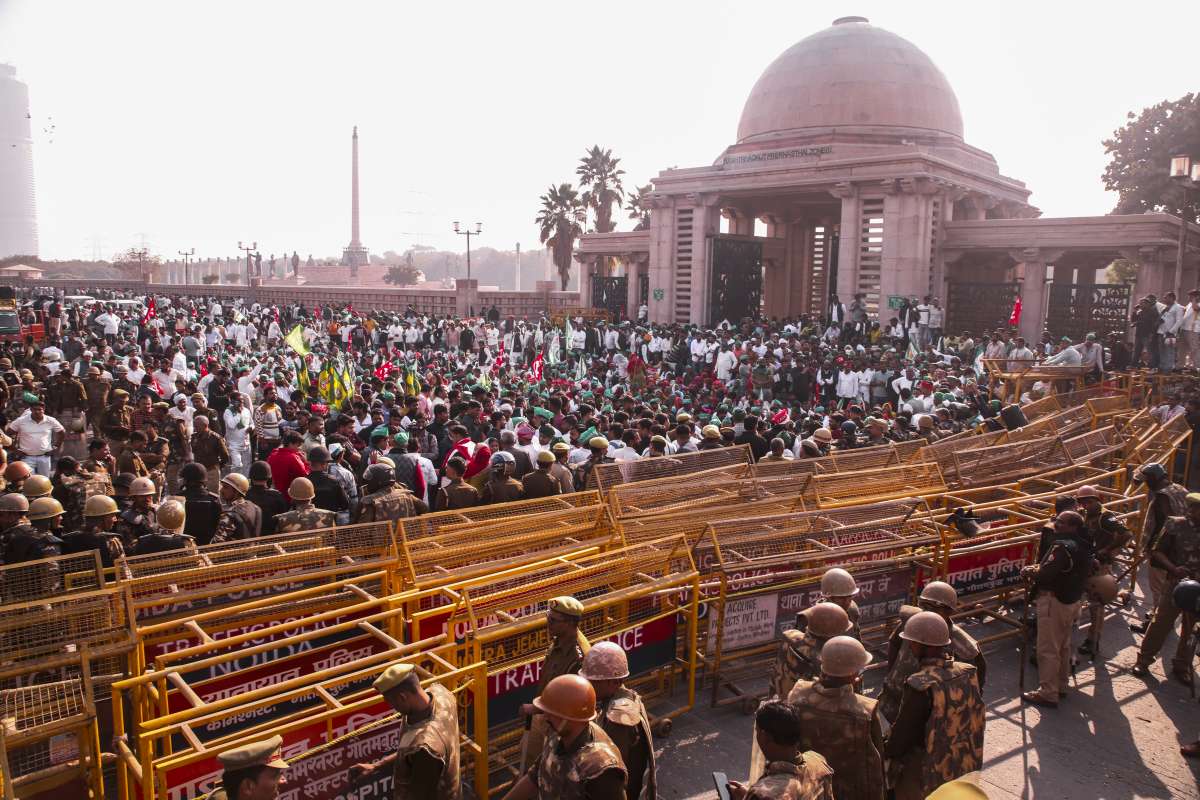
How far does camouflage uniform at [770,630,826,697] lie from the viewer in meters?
4.70

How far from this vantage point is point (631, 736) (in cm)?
390

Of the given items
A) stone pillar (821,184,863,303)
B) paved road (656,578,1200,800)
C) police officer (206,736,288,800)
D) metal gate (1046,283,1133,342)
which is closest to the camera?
police officer (206,736,288,800)

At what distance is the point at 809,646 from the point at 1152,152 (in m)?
40.5

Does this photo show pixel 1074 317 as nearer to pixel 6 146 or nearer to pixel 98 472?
pixel 98 472

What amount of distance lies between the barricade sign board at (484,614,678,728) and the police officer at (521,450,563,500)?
2.76m

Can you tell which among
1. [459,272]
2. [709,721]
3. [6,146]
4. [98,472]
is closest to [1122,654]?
[709,721]

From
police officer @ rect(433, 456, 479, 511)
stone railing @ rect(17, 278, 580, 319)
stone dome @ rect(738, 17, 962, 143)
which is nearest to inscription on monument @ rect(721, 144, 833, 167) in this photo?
stone dome @ rect(738, 17, 962, 143)

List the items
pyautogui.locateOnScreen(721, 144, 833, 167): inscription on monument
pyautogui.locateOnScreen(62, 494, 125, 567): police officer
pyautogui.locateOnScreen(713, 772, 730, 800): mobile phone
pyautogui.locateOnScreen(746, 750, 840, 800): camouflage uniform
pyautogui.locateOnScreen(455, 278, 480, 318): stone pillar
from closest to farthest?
pyautogui.locateOnScreen(746, 750, 840, 800): camouflage uniform
pyautogui.locateOnScreen(713, 772, 730, 800): mobile phone
pyautogui.locateOnScreen(62, 494, 125, 567): police officer
pyautogui.locateOnScreen(721, 144, 833, 167): inscription on monument
pyautogui.locateOnScreen(455, 278, 480, 318): stone pillar

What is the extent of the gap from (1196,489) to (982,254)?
1613cm

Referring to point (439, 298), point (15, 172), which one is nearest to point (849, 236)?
point (439, 298)

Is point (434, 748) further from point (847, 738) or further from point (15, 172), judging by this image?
point (15, 172)

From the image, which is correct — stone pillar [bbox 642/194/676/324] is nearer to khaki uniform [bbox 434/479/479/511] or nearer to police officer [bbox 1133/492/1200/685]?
khaki uniform [bbox 434/479/479/511]

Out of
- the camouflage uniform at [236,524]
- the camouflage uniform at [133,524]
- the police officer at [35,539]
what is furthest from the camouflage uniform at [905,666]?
the police officer at [35,539]

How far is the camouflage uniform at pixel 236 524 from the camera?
23.6 ft
